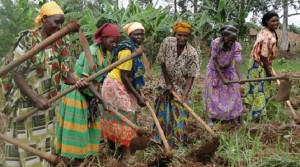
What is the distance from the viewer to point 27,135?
290cm

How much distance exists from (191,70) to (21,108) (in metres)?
2.46

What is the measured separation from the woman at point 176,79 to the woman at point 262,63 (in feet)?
3.75

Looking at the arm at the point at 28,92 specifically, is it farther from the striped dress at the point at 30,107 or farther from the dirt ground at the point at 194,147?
the dirt ground at the point at 194,147

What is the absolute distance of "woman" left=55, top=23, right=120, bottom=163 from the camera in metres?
3.80

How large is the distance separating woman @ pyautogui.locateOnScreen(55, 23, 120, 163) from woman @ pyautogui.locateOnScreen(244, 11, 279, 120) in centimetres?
242

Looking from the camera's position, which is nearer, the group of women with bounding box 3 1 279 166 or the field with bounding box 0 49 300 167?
the group of women with bounding box 3 1 279 166

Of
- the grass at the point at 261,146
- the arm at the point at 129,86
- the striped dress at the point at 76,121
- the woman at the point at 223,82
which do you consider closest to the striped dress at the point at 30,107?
the striped dress at the point at 76,121

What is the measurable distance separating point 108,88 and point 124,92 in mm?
184

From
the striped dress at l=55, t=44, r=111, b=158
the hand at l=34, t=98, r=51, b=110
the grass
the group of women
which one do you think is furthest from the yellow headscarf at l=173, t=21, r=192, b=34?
the hand at l=34, t=98, r=51, b=110

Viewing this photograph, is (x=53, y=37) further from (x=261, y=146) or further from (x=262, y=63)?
(x=262, y=63)

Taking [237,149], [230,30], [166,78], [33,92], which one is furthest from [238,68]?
[33,92]

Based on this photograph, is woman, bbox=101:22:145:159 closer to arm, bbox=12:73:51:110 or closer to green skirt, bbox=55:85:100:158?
green skirt, bbox=55:85:100:158

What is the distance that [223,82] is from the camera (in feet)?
17.3

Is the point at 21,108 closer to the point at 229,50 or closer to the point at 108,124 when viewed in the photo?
the point at 108,124
